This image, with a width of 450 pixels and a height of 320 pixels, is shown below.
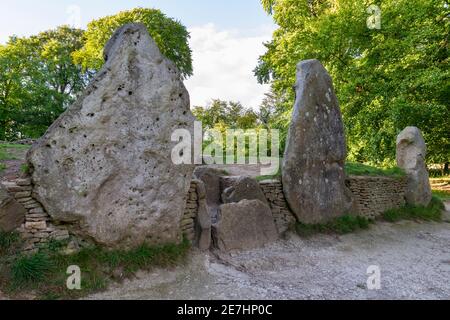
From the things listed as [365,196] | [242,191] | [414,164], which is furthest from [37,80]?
[414,164]

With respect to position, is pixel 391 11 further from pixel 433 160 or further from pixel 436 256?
pixel 436 256

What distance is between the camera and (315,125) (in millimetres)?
8312

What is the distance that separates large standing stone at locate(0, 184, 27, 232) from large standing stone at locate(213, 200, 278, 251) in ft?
10.5

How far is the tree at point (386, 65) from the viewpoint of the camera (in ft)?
40.5

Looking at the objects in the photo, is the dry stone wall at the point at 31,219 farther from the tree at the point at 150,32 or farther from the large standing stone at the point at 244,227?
the tree at the point at 150,32

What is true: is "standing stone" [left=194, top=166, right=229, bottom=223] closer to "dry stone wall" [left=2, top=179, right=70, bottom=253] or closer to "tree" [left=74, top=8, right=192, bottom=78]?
"dry stone wall" [left=2, top=179, right=70, bottom=253]

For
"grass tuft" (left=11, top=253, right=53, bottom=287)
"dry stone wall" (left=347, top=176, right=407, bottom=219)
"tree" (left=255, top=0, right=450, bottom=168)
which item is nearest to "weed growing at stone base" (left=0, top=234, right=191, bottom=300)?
"grass tuft" (left=11, top=253, right=53, bottom=287)

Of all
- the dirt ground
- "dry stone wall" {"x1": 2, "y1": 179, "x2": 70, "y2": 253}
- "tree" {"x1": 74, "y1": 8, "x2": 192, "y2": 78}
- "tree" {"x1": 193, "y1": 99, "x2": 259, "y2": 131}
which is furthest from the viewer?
"tree" {"x1": 193, "y1": 99, "x2": 259, "y2": 131}

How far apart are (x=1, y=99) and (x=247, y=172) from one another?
17.7 metres

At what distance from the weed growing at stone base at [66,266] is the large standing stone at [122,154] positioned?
226 millimetres

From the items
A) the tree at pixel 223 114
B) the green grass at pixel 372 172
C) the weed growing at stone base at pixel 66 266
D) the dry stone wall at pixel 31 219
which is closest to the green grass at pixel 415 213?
the green grass at pixel 372 172

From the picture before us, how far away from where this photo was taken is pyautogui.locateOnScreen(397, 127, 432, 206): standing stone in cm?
1101

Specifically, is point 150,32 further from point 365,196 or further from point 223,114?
point 365,196
